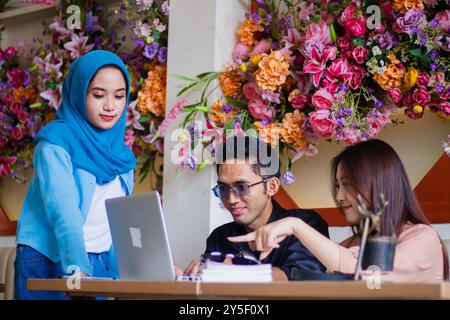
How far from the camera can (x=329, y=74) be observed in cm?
312

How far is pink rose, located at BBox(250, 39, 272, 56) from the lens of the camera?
341 cm

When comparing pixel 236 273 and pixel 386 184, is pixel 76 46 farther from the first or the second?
pixel 236 273

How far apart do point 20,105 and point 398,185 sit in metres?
2.80

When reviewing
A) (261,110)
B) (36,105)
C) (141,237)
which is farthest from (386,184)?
(36,105)

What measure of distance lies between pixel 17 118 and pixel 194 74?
1420 mm

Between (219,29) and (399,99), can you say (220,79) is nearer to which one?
(219,29)

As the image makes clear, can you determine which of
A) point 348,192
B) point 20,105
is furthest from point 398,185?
point 20,105

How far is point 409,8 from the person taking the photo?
300cm

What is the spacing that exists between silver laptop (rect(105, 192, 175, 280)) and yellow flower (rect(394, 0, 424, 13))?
1.40m

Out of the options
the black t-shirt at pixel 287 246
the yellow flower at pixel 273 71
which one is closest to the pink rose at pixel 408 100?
the yellow flower at pixel 273 71

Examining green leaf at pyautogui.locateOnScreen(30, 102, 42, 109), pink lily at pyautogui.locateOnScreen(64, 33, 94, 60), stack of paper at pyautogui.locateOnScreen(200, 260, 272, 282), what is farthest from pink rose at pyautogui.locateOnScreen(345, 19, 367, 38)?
green leaf at pyautogui.locateOnScreen(30, 102, 42, 109)

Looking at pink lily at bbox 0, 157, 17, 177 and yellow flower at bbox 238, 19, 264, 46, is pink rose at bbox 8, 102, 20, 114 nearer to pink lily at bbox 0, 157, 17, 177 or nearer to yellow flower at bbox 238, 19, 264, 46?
pink lily at bbox 0, 157, 17, 177

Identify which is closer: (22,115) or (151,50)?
(151,50)

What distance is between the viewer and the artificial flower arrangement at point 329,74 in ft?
9.82
